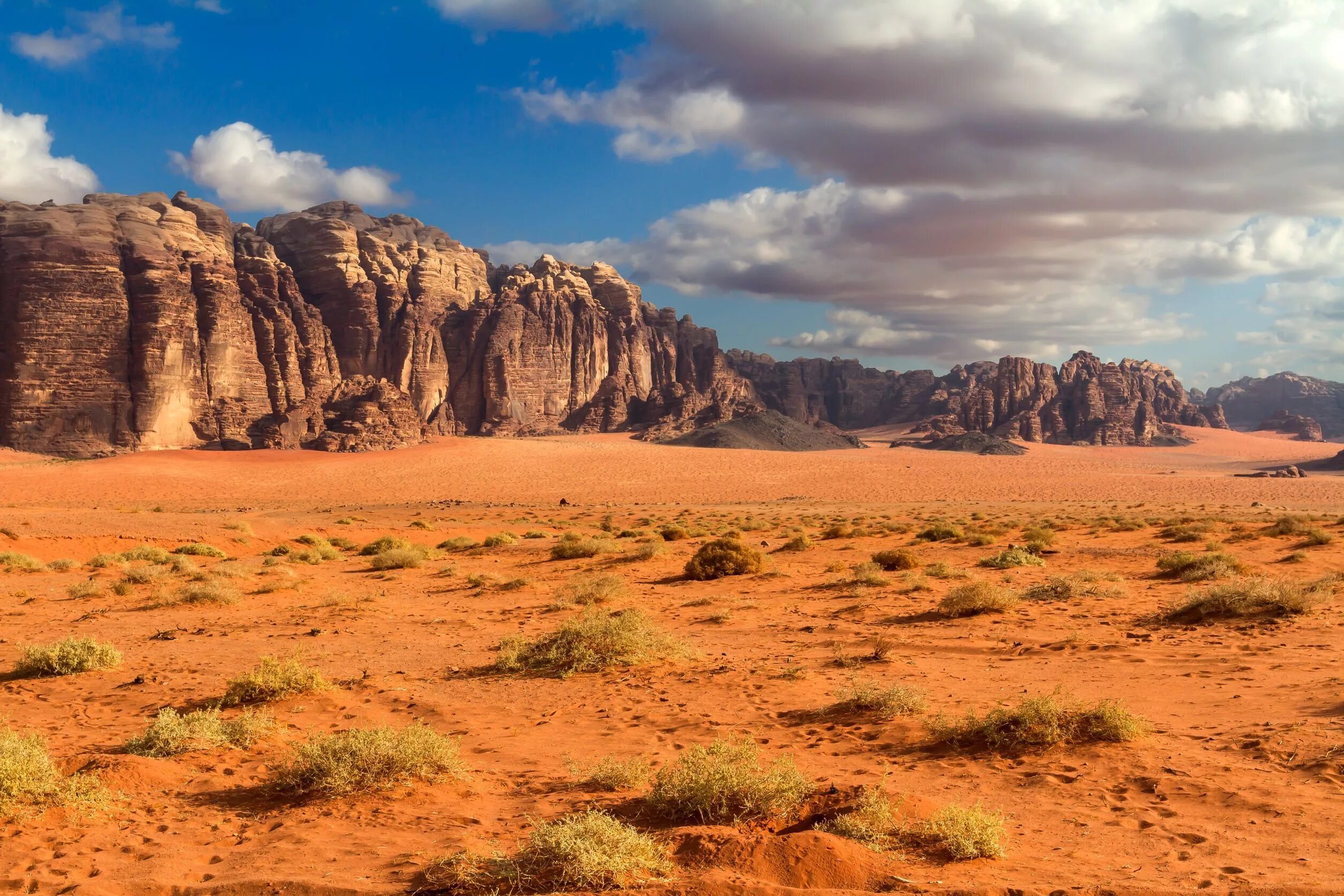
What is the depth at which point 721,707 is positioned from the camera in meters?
8.91

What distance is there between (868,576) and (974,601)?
3609mm

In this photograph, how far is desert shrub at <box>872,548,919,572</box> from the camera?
19.0m

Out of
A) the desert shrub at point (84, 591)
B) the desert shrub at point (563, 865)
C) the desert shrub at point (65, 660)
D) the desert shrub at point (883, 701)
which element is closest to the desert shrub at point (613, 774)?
the desert shrub at point (563, 865)

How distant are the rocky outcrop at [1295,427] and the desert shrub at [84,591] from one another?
574ft

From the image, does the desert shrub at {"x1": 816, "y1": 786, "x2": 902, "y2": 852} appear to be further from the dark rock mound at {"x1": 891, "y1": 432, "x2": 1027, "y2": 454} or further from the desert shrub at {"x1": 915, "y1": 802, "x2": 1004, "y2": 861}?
the dark rock mound at {"x1": 891, "y1": 432, "x2": 1027, "y2": 454}

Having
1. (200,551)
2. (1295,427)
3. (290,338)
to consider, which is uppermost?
(290,338)

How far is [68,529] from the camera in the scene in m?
26.6

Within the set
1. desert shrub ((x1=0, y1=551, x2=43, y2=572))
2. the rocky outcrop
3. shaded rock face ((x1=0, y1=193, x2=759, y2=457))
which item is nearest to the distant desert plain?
desert shrub ((x1=0, y1=551, x2=43, y2=572))

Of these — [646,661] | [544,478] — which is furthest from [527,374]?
[646,661]

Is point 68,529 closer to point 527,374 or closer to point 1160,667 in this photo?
point 1160,667

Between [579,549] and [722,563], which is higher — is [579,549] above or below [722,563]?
below

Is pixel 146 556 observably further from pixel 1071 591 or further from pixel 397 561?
pixel 1071 591

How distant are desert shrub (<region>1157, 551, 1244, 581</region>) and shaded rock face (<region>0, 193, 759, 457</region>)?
211 ft

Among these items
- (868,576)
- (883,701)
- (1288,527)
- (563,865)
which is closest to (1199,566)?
(868,576)
